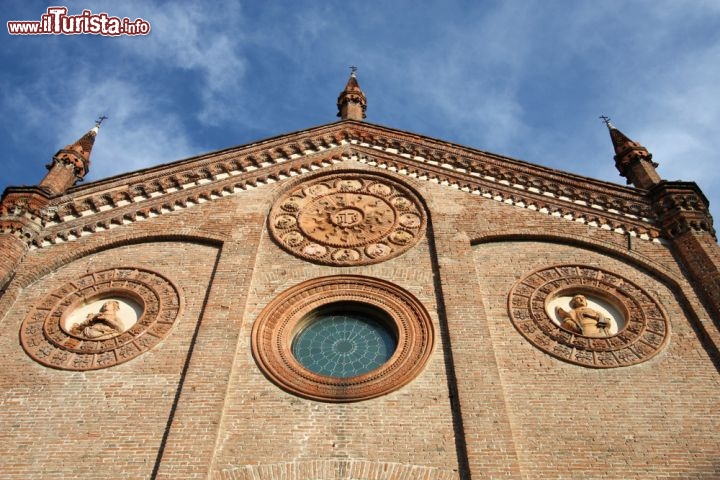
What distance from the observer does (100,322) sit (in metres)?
11.9

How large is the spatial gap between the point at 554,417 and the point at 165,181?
31.7 feet

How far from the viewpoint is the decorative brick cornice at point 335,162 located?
45.4ft

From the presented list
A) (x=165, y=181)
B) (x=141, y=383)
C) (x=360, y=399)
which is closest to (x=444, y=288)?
(x=360, y=399)

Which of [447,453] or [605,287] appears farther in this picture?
[605,287]

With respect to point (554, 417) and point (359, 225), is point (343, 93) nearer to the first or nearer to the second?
point (359, 225)

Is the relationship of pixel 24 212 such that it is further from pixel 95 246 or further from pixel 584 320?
pixel 584 320

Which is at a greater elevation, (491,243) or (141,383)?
(491,243)

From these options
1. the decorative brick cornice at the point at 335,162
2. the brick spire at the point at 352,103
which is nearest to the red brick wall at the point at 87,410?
the decorative brick cornice at the point at 335,162

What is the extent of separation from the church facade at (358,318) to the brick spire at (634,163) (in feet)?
0.18

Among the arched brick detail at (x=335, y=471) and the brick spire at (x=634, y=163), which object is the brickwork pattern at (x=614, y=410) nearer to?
the arched brick detail at (x=335, y=471)

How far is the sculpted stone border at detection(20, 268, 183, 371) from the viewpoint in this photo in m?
11.1

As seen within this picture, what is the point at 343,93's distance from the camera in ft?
63.5

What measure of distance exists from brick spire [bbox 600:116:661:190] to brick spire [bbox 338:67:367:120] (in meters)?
6.89

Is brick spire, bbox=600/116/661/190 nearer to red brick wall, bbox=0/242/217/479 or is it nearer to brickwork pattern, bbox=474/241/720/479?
brickwork pattern, bbox=474/241/720/479
